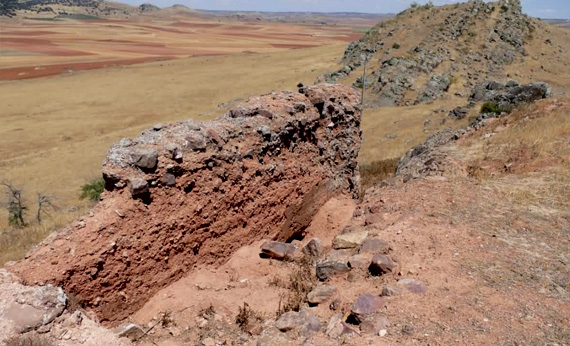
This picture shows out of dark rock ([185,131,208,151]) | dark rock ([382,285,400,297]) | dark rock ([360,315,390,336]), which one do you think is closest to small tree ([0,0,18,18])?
dark rock ([185,131,208,151])

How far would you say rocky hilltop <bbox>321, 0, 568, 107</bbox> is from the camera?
4144 cm

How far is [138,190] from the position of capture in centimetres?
672

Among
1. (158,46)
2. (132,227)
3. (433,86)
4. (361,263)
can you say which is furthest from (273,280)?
(158,46)

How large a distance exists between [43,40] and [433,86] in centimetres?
10161

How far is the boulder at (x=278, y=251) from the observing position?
839 cm

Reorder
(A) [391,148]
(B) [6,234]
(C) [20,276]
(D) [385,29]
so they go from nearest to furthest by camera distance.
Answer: (C) [20,276]
(B) [6,234]
(A) [391,148]
(D) [385,29]

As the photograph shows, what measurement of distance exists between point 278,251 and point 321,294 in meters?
1.91

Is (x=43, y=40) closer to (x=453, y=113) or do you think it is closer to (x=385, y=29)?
(x=385, y=29)

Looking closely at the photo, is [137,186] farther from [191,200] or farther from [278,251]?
[278,251]

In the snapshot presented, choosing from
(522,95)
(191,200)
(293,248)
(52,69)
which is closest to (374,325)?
(293,248)

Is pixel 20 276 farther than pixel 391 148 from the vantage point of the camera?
No

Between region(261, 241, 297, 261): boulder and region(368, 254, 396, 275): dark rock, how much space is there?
1852 mm

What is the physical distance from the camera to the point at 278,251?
27.6 ft

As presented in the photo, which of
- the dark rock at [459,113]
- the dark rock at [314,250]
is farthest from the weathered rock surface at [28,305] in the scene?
the dark rock at [459,113]
